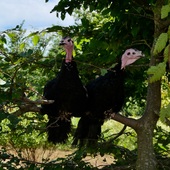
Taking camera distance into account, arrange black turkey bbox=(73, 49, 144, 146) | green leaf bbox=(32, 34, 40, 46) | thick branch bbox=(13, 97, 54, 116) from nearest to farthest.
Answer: thick branch bbox=(13, 97, 54, 116)
green leaf bbox=(32, 34, 40, 46)
black turkey bbox=(73, 49, 144, 146)

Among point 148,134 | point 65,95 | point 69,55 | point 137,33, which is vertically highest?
point 137,33

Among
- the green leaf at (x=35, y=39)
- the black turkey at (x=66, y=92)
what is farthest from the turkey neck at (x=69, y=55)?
the green leaf at (x=35, y=39)

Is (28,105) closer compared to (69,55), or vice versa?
(28,105)

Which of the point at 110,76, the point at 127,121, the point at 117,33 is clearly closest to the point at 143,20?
the point at 117,33

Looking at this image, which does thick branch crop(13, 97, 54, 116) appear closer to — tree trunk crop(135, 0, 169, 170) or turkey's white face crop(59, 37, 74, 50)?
turkey's white face crop(59, 37, 74, 50)

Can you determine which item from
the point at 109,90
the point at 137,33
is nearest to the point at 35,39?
the point at 109,90

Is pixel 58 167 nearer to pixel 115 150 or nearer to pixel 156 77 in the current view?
pixel 115 150

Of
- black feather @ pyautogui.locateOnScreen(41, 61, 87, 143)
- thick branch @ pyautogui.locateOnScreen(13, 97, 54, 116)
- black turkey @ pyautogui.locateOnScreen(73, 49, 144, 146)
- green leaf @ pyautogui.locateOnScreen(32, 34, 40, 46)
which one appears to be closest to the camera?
thick branch @ pyautogui.locateOnScreen(13, 97, 54, 116)

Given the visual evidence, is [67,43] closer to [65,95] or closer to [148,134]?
[65,95]

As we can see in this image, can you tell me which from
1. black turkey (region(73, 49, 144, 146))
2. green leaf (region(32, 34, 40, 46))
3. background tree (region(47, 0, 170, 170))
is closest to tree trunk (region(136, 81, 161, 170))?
background tree (region(47, 0, 170, 170))

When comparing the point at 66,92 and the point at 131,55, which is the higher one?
the point at 131,55

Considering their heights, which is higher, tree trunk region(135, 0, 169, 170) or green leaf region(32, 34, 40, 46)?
green leaf region(32, 34, 40, 46)

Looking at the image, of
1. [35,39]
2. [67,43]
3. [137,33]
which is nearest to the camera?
[35,39]

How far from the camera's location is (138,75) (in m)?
3.01
